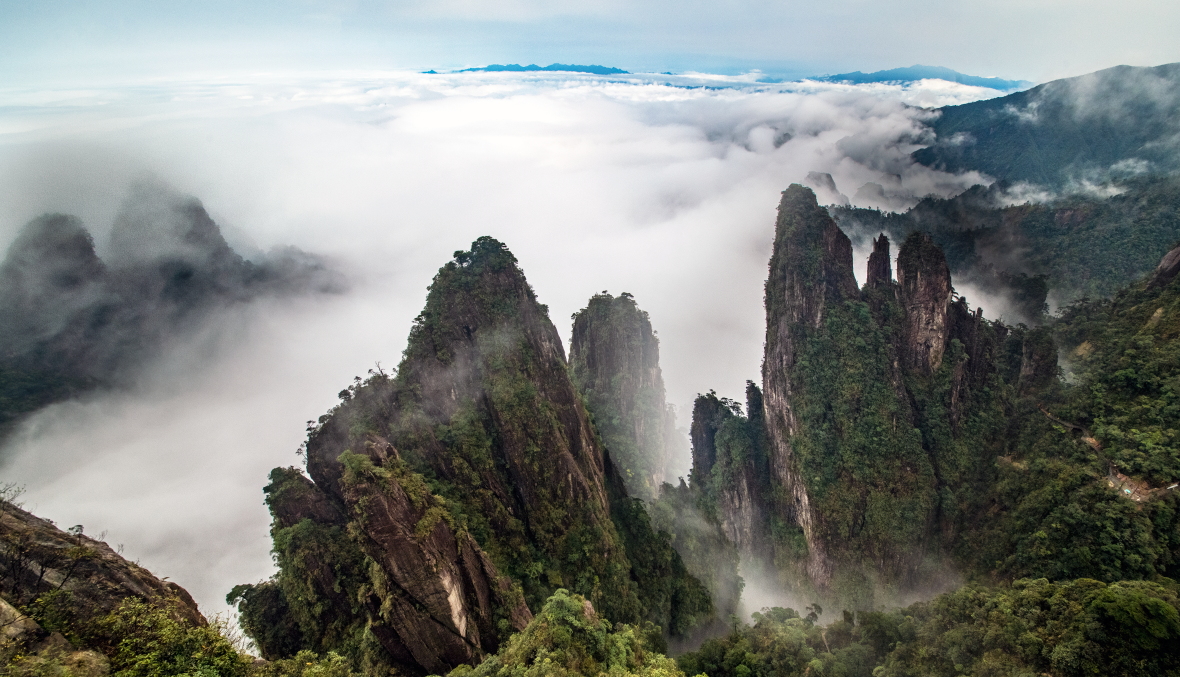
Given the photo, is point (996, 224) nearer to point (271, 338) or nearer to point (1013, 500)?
point (1013, 500)

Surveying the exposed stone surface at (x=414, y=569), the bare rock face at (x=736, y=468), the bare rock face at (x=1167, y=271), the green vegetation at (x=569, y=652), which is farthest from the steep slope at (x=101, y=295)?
the bare rock face at (x=1167, y=271)

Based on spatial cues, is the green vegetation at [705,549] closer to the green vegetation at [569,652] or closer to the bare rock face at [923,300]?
the green vegetation at [569,652]

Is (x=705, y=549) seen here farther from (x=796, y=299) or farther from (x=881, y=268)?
(x=881, y=268)

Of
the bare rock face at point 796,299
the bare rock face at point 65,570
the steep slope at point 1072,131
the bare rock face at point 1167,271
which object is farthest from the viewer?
the steep slope at point 1072,131

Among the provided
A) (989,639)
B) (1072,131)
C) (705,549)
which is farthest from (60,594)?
(1072,131)

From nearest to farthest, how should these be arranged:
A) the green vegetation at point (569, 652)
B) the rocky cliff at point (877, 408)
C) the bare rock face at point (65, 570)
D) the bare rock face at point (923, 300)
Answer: the bare rock face at point (65, 570) < the green vegetation at point (569, 652) < the rocky cliff at point (877, 408) < the bare rock face at point (923, 300)

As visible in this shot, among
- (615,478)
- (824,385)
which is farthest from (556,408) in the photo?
(824,385)
